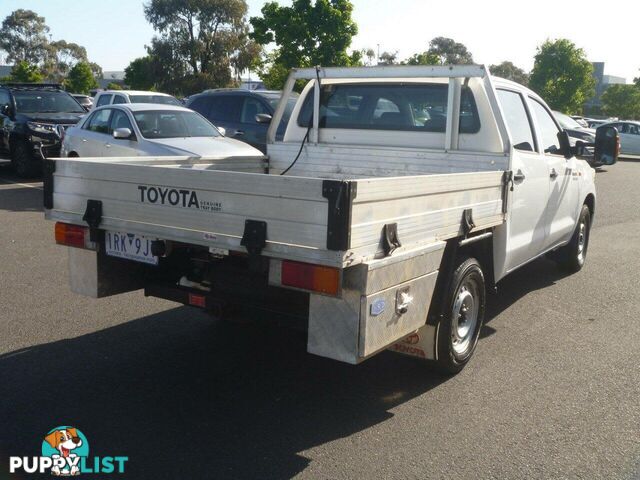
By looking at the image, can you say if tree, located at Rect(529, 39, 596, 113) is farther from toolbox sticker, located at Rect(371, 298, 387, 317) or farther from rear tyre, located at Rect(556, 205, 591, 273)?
toolbox sticker, located at Rect(371, 298, 387, 317)

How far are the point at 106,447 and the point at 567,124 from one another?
23737mm

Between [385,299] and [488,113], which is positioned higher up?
[488,113]

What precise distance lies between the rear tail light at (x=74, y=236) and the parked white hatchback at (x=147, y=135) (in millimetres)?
5745

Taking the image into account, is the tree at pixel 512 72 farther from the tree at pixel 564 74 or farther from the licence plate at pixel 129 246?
the licence plate at pixel 129 246

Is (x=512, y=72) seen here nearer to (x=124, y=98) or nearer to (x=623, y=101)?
(x=623, y=101)

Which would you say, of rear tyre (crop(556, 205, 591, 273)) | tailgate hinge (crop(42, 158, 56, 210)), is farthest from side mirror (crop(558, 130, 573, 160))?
tailgate hinge (crop(42, 158, 56, 210))

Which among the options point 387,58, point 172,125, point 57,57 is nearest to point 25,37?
point 57,57

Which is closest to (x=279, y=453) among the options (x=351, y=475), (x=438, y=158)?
(x=351, y=475)

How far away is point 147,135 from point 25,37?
251ft

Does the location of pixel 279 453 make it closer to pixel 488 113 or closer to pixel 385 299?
pixel 385 299

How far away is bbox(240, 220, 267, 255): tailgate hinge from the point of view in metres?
3.68

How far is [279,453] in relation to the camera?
368 centimetres

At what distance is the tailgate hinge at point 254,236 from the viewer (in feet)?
12.1

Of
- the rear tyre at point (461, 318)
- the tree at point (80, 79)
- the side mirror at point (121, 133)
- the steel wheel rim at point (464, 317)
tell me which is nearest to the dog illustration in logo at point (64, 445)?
the rear tyre at point (461, 318)
